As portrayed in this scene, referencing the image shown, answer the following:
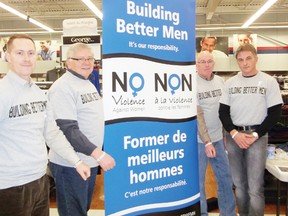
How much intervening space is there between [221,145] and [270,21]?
1057 centimetres

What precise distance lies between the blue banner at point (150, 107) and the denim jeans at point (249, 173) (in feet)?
2.98

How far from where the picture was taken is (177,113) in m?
1.87

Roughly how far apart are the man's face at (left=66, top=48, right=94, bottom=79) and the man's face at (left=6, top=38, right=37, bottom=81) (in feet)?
1.38

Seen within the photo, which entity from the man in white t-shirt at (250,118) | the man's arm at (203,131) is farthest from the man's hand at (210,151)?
the man in white t-shirt at (250,118)

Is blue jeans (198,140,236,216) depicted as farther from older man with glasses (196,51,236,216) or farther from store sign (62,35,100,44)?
store sign (62,35,100,44)

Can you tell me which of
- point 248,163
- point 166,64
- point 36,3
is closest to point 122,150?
point 166,64

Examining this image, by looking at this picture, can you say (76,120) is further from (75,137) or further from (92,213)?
(92,213)

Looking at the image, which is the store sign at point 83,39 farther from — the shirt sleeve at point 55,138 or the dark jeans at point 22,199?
the dark jeans at point 22,199

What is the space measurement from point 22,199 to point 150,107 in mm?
847

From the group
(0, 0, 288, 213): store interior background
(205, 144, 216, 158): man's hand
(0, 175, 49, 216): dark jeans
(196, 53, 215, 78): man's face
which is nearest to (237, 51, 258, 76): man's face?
(196, 53, 215, 78): man's face

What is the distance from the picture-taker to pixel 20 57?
1841 mm

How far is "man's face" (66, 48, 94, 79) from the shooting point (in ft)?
7.38

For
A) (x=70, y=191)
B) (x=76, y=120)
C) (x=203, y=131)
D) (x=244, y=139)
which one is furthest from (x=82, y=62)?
(x=244, y=139)

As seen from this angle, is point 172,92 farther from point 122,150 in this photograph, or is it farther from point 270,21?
point 270,21
